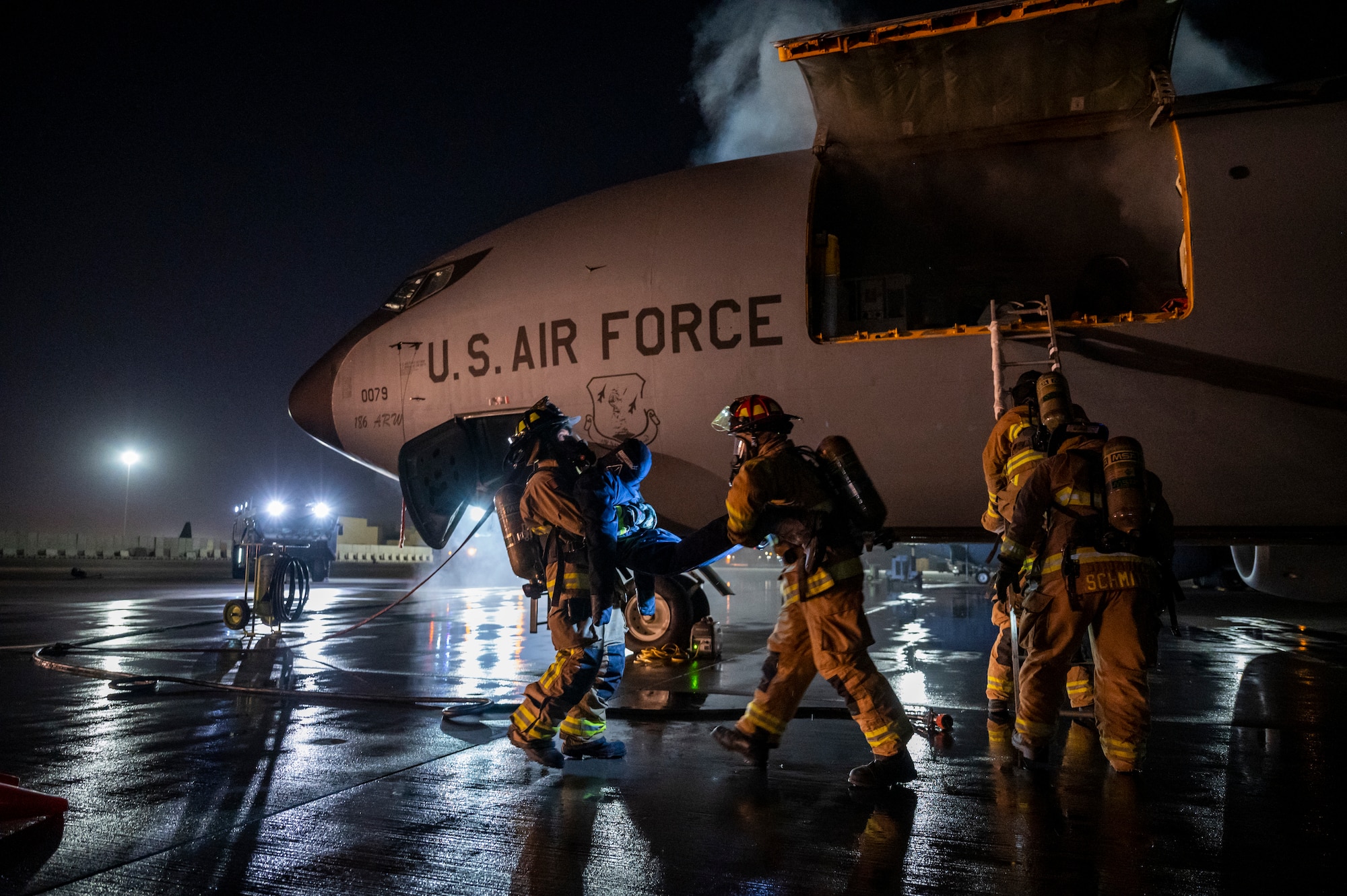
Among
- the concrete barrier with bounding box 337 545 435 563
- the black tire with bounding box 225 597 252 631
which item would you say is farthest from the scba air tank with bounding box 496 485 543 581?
the concrete barrier with bounding box 337 545 435 563

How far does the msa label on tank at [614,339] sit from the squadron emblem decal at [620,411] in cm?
21

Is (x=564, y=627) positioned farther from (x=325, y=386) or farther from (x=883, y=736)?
(x=325, y=386)

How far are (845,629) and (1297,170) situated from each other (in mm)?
5015

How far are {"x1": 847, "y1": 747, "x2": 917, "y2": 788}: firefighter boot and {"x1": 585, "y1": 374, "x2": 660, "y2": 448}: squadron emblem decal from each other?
4.05m

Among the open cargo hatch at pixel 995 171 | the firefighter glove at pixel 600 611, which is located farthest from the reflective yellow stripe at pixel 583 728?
the open cargo hatch at pixel 995 171

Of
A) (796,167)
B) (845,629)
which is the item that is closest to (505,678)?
(845,629)

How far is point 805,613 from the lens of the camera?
13.3 feet

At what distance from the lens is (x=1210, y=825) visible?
3.21m

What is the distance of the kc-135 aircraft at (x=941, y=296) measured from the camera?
595 cm

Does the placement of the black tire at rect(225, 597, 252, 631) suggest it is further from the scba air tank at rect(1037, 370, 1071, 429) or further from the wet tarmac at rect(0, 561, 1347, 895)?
the scba air tank at rect(1037, 370, 1071, 429)

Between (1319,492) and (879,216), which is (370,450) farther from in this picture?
(1319,492)

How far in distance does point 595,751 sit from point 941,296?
6169 mm

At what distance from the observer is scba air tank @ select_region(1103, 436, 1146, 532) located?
3.97 meters

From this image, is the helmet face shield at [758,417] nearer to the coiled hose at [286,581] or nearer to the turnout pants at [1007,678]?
the turnout pants at [1007,678]
